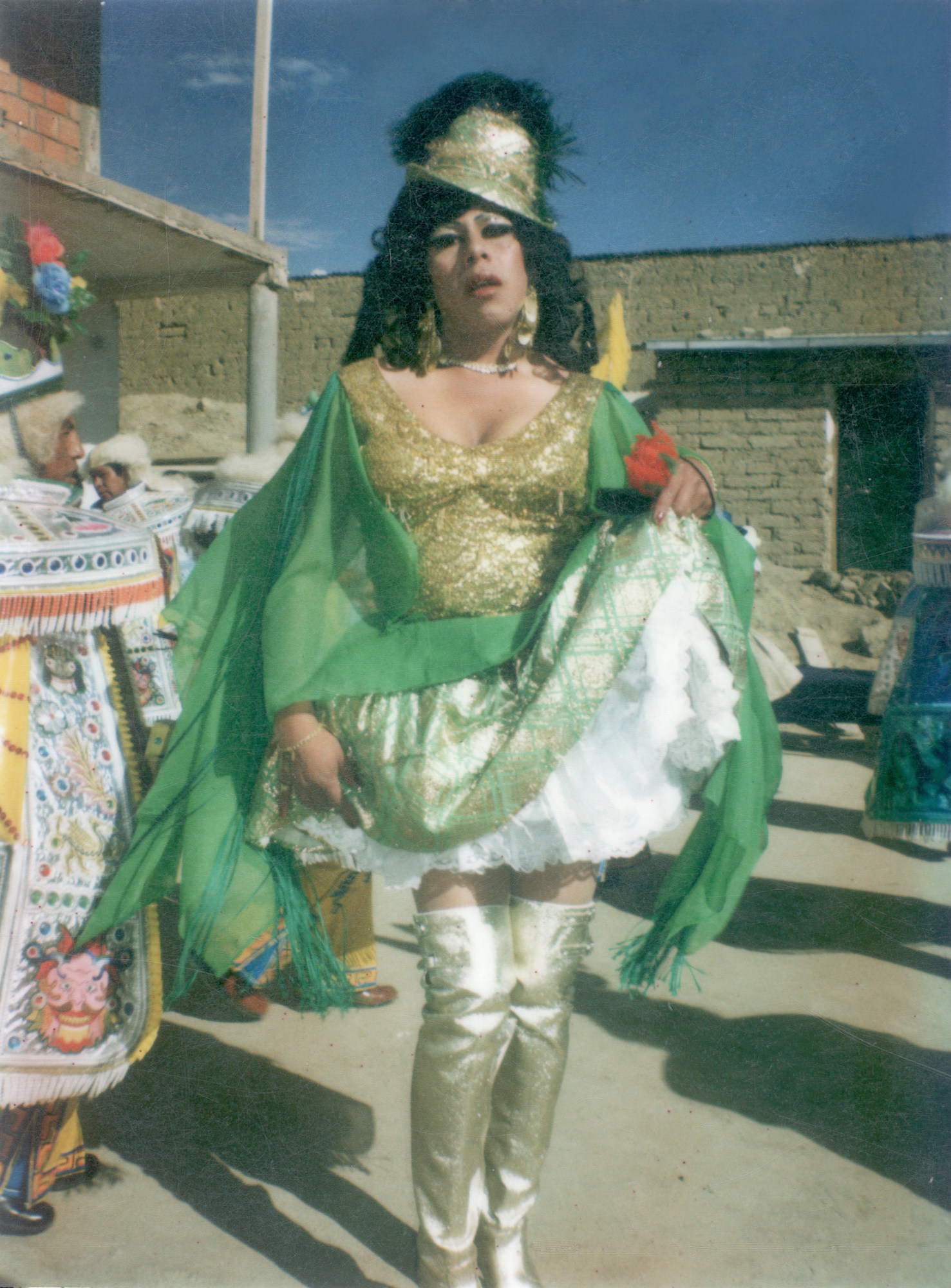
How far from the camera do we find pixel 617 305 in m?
2.58

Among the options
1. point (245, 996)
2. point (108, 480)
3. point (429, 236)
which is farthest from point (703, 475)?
point (108, 480)

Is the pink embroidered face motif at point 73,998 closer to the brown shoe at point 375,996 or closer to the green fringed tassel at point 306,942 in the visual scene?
the green fringed tassel at point 306,942

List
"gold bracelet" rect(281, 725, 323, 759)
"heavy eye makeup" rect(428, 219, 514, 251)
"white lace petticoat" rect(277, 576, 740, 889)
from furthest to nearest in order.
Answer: "heavy eye makeup" rect(428, 219, 514, 251) < "gold bracelet" rect(281, 725, 323, 759) < "white lace petticoat" rect(277, 576, 740, 889)

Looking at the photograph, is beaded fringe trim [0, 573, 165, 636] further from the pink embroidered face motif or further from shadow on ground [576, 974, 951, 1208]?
shadow on ground [576, 974, 951, 1208]

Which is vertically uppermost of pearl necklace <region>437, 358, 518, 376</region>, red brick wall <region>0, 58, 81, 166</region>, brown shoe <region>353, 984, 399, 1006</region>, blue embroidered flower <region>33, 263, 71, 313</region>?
red brick wall <region>0, 58, 81, 166</region>

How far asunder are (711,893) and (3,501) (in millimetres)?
1537

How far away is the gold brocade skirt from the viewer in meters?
1.55

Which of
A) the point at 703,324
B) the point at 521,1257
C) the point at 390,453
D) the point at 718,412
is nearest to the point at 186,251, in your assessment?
the point at 390,453

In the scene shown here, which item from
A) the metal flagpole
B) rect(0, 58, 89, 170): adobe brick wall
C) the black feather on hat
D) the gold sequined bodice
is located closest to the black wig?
the black feather on hat

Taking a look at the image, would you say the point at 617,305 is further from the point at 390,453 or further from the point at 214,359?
the point at 214,359

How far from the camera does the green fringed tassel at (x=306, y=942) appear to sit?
183 centimetres

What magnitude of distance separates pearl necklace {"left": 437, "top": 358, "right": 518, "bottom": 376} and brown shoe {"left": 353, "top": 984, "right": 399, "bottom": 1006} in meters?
1.87

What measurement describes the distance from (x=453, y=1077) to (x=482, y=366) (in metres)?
1.26

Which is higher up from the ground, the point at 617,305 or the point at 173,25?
the point at 173,25
